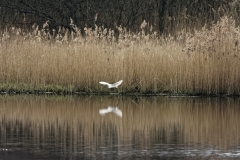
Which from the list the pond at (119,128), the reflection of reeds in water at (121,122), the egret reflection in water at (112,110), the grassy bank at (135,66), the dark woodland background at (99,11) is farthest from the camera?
the dark woodland background at (99,11)

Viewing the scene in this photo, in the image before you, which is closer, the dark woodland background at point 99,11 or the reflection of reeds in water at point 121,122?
the reflection of reeds in water at point 121,122

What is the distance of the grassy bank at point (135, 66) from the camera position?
61.4 ft

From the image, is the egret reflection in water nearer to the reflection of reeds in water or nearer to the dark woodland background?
the reflection of reeds in water

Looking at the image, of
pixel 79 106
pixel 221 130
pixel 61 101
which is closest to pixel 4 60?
pixel 61 101

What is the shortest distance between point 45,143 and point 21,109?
4.74 metres

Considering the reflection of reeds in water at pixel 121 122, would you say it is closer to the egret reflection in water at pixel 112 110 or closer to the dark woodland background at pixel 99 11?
the egret reflection in water at pixel 112 110

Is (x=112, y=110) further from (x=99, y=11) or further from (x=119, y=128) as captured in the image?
(x=99, y=11)

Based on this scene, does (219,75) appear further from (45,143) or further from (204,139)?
(45,143)

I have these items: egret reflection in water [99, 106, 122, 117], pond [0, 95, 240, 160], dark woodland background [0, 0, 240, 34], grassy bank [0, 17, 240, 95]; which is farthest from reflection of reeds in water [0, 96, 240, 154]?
dark woodland background [0, 0, 240, 34]

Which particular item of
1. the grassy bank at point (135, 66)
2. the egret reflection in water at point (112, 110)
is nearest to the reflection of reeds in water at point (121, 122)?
the egret reflection in water at point (112, 110)

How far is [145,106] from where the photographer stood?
15555 millimetres

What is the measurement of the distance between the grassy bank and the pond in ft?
3.52

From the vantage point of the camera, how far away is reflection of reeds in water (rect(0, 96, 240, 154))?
10.5 m

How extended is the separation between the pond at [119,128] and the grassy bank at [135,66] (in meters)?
1.07
